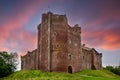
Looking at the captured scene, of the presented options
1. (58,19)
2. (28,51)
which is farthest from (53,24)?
(28,51)

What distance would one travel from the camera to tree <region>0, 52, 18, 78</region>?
71.2 metres

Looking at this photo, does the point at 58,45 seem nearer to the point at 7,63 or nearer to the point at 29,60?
the point at 7,63

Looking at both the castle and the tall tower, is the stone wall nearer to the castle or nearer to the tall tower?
the castle

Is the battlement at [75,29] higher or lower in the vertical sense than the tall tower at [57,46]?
higher

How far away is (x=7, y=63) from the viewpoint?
246 feet

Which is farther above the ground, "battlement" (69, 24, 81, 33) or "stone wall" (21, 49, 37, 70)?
"battlement" (69, 24, 81, 33)

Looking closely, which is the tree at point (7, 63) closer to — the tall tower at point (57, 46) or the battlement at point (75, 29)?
the tall tower at point (57, 46)

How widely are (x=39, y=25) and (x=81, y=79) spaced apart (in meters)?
28.1

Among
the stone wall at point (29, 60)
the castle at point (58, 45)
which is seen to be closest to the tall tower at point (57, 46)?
the castle at point (58, 45)

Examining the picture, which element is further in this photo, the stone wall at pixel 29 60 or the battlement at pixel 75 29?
the stone wall at pixel 29 60

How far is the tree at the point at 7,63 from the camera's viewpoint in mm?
71175

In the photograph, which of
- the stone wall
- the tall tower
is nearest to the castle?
the tall tower

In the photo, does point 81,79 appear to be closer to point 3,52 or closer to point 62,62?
point 62,62

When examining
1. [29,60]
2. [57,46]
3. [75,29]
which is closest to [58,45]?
[57,46]
